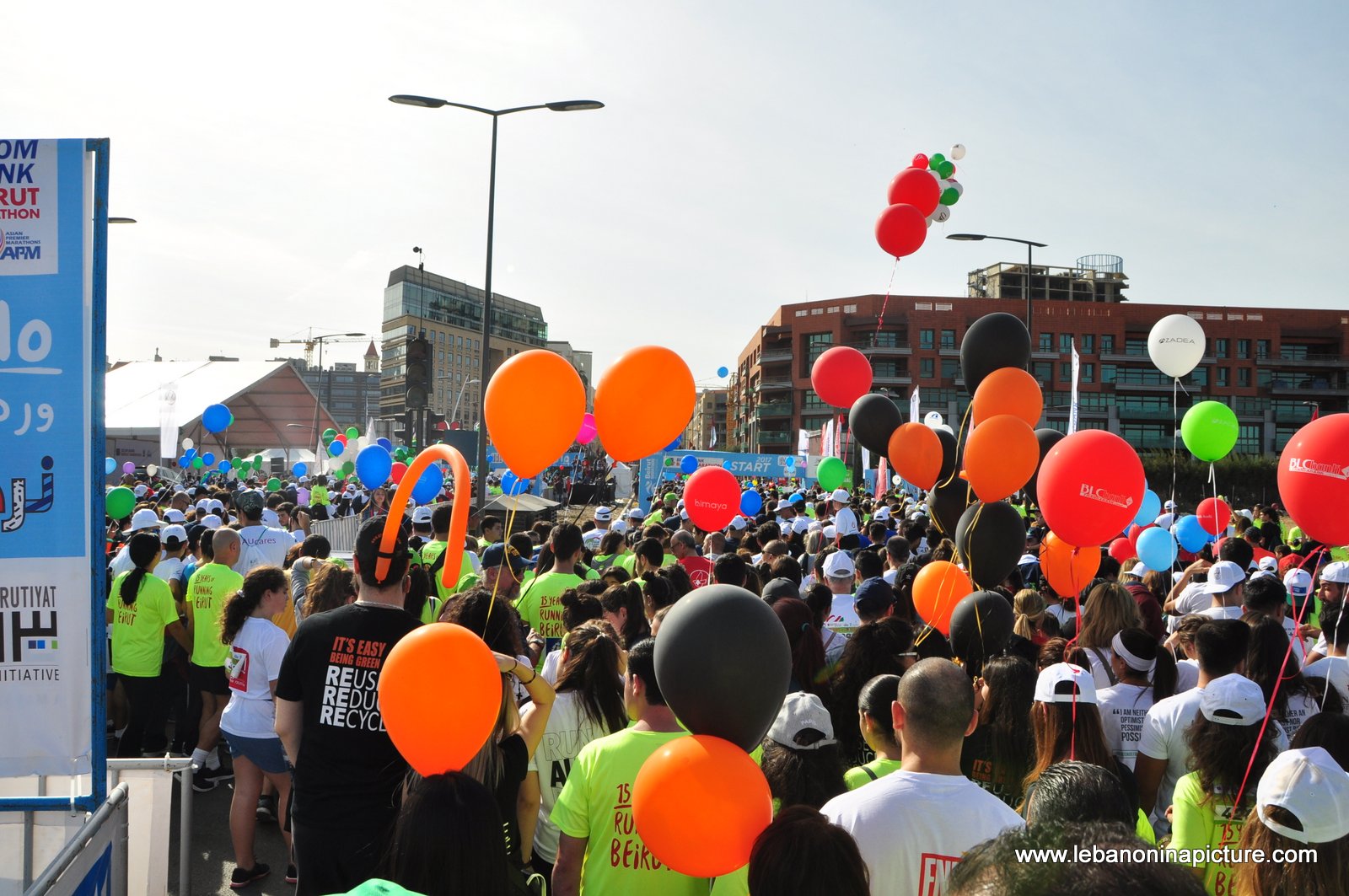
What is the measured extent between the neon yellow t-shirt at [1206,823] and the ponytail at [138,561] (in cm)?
623

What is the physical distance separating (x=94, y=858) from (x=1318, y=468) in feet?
15.6

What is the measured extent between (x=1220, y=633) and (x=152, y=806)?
4513 millimetres

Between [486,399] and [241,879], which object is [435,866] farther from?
[241,879]

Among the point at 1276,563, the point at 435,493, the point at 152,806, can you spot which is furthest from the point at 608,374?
the point at 1276,563

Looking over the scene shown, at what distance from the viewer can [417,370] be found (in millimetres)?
14406

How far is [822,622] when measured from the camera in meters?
6.13

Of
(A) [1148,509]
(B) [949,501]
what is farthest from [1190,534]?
(B) [949,501]

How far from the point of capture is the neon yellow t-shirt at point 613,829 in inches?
111

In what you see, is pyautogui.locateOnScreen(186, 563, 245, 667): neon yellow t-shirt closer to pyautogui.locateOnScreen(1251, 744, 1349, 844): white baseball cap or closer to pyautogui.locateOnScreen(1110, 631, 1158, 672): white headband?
pyautogui.locateOnScreen(1110, 631, 1158, 672): white headband

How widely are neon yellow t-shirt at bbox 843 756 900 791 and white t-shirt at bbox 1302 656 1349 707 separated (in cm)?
302

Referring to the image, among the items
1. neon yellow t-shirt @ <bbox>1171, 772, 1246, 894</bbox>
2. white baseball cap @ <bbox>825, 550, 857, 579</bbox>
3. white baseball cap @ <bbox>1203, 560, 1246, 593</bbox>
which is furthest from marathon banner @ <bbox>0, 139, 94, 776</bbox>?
white baseball cap @ <bbox>1203, 560, 1246, 593</bbox>

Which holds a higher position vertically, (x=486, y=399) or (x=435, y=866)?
(x=486, y=399)

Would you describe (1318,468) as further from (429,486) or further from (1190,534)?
(429,486)

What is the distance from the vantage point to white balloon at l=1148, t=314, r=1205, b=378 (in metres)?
9.02
